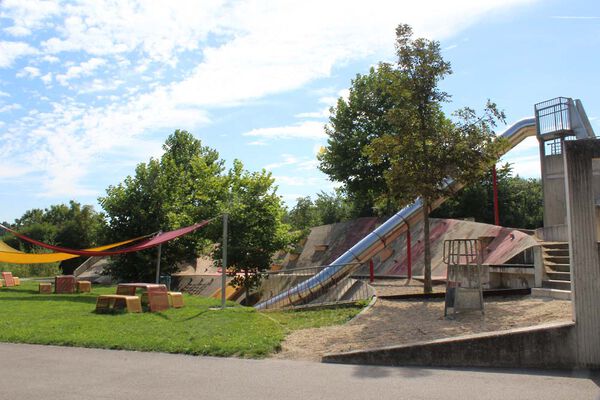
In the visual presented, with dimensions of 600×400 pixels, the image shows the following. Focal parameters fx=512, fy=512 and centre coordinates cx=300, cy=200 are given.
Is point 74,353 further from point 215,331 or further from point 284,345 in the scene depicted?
point 284,345

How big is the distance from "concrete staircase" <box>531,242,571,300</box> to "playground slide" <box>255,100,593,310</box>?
139 inches

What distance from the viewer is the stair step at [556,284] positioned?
11406 millimetres

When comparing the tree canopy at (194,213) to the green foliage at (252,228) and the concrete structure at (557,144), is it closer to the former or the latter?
the green foliage at (252,228)

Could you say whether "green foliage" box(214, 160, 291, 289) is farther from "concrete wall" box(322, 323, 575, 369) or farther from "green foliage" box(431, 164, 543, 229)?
"green foliage" box(431, 164, 543, 229)

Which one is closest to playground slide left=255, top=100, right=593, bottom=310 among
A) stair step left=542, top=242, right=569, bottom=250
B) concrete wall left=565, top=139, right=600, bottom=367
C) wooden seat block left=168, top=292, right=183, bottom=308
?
wooden seat block left=168, top=292, right=183, bottom=308

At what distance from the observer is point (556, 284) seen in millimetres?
11734

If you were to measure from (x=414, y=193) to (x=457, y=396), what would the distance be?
891cm

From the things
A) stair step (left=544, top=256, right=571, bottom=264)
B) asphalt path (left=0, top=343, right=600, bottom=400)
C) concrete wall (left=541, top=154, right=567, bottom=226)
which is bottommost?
asphalt path (left=0, top=343, right=600, bottom=400)

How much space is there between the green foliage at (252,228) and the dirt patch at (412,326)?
8180mm

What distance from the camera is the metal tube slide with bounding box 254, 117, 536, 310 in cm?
1730

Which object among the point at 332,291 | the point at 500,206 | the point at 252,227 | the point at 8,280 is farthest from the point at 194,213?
the point at 500,206

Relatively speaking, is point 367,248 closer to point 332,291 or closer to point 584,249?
point 332,291

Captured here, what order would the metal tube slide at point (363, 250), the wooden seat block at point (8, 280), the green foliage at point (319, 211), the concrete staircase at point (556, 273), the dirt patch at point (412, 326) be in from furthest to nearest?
1. the green foliage at point (319, 211)
2. the wooden seat block at point (8, 280)
3. the metal tube slide at point (363, 250)
4. the concrete staircase at point (556, 273)
5. the dirt patch at point (412, 326)

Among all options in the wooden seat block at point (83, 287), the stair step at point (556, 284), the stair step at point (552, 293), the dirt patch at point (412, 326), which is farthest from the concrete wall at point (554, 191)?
the wooden seat block at point (83, 287)
